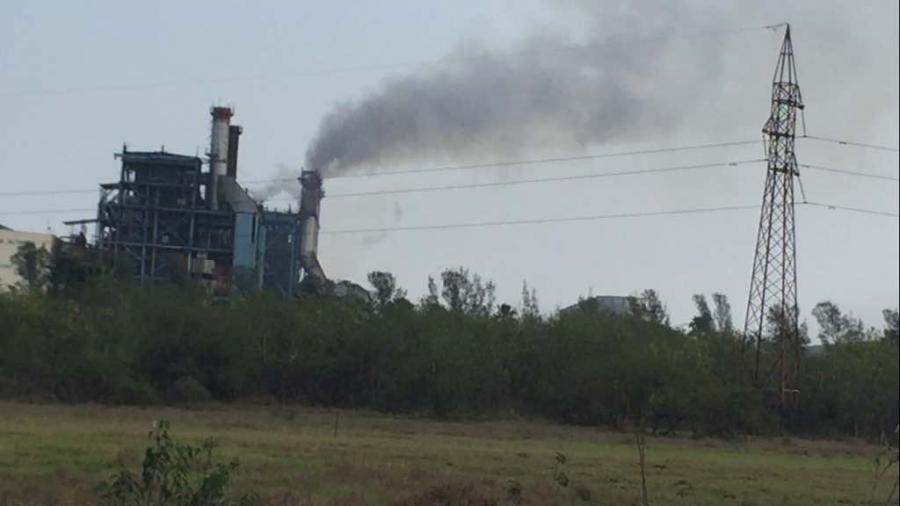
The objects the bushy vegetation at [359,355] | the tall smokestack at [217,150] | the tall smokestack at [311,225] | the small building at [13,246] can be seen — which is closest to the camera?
the bushy vegetation at [359,355]

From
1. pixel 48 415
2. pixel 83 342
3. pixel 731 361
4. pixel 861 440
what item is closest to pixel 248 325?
pixel 83 342

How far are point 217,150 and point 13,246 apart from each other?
1404 centimetres

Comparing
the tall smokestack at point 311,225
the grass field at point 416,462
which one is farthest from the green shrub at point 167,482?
the tall smokestack at point 311,225

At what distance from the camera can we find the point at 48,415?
45.9 meters

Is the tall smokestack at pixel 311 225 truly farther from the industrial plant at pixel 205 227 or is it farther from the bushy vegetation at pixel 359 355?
the bushy vegetation at pixel 359 355

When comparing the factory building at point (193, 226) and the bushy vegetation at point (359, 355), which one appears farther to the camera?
the factory building at point (193, 226)

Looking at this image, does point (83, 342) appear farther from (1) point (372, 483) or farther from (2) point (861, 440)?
(1) point (372, 483)

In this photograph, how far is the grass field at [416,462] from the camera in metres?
23.0

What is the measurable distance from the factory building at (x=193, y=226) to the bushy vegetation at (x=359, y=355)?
6.95 m

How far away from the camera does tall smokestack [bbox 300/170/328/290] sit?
248 feet

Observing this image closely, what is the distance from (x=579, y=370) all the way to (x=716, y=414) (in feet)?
31.4

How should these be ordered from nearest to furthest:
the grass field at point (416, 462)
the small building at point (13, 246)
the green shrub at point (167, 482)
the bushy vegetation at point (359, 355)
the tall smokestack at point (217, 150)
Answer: the green shrub at point (167, 482) → the grass field at point (416, 462) → the bushy vegetation at point (359, 355) → the small building at point (13, 246) → the tall smokestack at point (217, 150)

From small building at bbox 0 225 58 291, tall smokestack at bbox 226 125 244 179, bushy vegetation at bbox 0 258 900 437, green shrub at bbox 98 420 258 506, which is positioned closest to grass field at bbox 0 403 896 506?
green shrub at bbox 98 420 258 506

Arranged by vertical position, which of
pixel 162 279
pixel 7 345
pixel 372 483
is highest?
pixel 162 279
